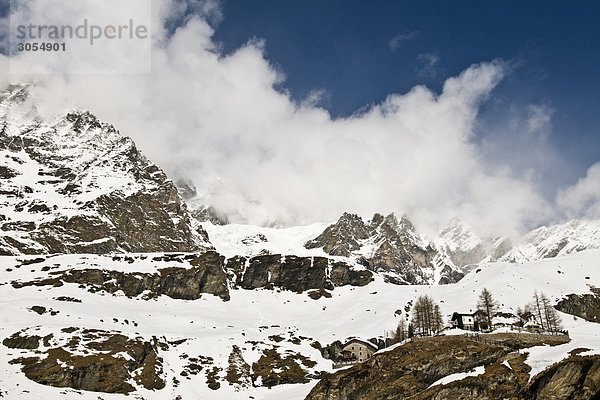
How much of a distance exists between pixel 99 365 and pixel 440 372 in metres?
90.7

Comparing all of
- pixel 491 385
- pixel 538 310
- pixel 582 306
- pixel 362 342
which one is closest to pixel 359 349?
pixel 362 342

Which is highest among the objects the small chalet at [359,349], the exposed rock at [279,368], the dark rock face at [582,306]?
the dark rock face at [582,306]

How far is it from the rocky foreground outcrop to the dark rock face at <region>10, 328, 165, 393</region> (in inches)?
2268

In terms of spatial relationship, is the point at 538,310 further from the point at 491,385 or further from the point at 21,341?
the point at 21,341

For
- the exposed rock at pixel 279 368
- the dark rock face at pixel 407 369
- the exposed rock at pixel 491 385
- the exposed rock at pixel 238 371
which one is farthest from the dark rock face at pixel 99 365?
the exposed rock at pixel 491 385

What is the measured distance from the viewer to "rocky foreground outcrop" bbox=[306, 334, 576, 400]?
8025 cm

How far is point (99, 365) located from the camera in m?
149

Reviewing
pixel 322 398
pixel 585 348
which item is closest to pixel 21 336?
pixel 322 398

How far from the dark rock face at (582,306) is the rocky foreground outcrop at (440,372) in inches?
3294

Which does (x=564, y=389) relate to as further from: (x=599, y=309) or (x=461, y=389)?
(x=599, y=309)

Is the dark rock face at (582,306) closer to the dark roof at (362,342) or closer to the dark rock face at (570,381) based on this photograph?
the dark roof at (362,342)

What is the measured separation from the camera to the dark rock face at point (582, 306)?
177m

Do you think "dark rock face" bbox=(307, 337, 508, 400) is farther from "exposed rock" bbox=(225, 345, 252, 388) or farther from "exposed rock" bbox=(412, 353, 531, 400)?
"exposed rock" bbox=(225, 345, 252, 388)

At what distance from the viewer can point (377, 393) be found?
99.9m
